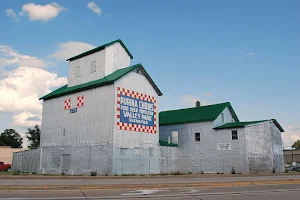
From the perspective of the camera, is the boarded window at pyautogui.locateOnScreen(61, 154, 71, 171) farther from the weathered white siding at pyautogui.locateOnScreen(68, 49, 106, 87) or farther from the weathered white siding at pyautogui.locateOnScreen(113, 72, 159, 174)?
the weathered white siding at pyautogui.locateOnScreen(68, 49, 106, 87)

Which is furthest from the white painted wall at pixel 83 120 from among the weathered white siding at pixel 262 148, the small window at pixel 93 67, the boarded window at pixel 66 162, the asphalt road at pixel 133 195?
the asphalt road at pixel 133 195

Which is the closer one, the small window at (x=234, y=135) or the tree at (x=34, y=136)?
the small window at (x=234, y=135)

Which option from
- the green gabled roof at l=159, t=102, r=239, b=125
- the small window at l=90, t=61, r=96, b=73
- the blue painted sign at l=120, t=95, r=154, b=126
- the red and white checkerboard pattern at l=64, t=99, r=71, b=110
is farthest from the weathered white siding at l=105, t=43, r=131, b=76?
the green gabled roof at l=159, t=102, r=239, b=125

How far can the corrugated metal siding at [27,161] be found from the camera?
33.8 meters

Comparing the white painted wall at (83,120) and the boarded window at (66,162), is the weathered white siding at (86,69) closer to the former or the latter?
the white painted wall at (83,120)

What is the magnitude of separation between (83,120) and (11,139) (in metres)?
80.1

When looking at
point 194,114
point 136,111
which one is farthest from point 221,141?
point 136,111

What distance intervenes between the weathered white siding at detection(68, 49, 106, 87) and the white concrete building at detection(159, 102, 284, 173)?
1249 cm

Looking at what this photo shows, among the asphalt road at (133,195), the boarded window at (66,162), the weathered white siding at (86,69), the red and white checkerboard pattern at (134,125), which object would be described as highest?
the weathered white siding at (86,69)

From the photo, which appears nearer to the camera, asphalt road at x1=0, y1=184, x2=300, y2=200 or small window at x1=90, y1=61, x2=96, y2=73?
asphalt road at x1=0, y1=184, x2=300, y2=200

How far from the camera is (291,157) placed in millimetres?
79375

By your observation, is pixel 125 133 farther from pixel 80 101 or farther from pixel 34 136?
pixel 34 136

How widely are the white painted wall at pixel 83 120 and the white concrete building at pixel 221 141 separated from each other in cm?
1230

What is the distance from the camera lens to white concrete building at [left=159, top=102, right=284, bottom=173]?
33.2m
